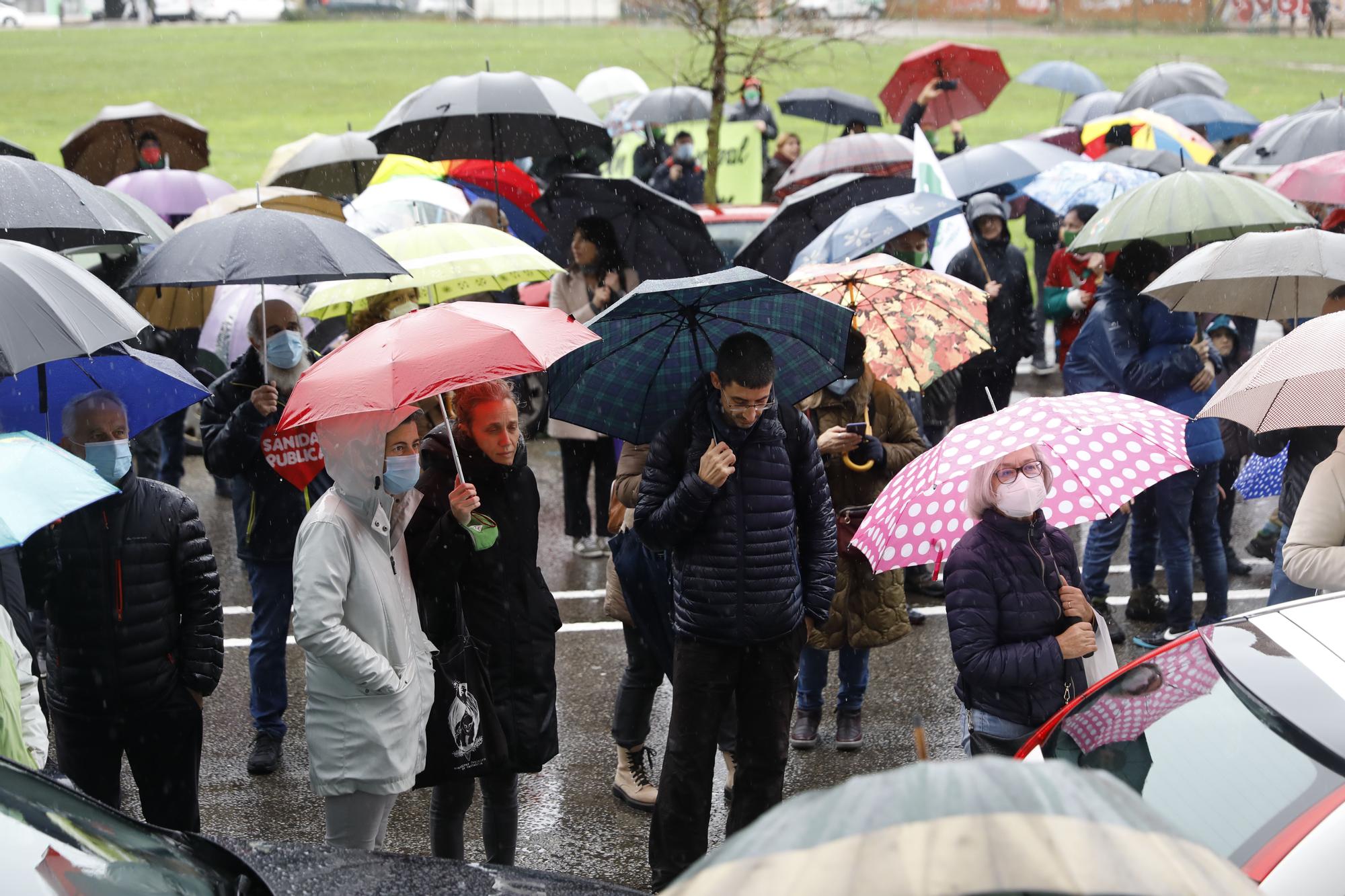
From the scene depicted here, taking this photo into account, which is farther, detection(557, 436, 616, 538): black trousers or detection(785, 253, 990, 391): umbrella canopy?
detection(557, 436, 616, 538): black trousers

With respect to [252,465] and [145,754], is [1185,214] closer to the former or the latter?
[252,465]

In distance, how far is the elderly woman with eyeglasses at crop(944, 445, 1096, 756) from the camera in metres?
4.23

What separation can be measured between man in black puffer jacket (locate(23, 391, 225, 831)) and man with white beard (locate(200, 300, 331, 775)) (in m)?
1.11

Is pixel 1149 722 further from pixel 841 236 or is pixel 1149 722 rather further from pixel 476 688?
pixel 841 236

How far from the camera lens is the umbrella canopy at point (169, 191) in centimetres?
1043

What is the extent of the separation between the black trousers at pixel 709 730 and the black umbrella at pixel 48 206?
3.20m

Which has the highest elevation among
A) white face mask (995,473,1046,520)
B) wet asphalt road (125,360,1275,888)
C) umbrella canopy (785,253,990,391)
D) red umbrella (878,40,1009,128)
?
red umbrella (878,40,1009,128)

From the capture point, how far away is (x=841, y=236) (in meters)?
7.15

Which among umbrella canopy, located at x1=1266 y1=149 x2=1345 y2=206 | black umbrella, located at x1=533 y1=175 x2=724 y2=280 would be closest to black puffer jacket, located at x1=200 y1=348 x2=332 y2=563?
black umbrella, located at x1=533 y1=175 x2=724 y2=280

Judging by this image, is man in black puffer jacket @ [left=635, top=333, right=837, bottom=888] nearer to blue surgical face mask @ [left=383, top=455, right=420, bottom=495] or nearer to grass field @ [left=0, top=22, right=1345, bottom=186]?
blue surgical face mask @ [left=383, top=455, right=420, bottom=495]

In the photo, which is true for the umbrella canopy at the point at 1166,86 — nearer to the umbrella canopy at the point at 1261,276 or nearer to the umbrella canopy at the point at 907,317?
the umbrella canopy at the point at 1261,276

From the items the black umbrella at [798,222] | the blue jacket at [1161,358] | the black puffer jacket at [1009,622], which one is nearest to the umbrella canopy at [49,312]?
the black puffer jacket at [1009,622]

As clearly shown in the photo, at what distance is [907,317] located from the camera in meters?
5.88

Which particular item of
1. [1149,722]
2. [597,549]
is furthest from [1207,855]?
[597,549]
